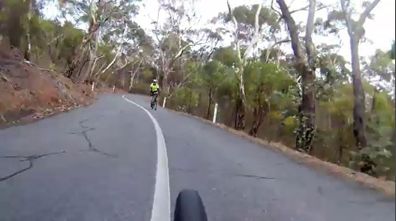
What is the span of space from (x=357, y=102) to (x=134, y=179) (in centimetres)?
516

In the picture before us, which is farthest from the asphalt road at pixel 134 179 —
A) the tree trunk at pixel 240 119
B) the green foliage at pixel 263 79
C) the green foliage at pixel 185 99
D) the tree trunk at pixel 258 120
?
the green foliage at pixel 185 99

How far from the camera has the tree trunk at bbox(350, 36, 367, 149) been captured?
1395 mm

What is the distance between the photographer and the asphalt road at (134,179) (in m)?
3.65

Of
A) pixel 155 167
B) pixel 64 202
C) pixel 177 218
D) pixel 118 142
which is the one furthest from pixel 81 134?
pixel 177 218

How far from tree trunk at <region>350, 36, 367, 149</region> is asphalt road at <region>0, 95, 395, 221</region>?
0.57 feet

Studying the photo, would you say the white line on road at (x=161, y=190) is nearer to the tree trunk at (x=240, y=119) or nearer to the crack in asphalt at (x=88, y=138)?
the crack in asphalt at (x=88, y=138)

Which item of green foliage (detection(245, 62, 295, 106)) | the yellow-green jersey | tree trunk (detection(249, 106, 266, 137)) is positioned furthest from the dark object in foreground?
green foliage (detection(245, 62, 295, 106))

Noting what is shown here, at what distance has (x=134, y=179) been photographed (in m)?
6.45

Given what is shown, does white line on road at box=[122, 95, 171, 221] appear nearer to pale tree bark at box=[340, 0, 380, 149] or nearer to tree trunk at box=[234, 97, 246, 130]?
pale tree bark at box=[340, 0, 380, 149]

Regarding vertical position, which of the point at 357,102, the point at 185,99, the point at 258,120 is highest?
the point at 357,102

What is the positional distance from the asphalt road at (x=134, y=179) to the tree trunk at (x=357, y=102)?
18 centimetres

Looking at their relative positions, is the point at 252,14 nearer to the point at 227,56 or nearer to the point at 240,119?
the point at 240,119

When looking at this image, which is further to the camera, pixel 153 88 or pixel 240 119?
pixel 240 119

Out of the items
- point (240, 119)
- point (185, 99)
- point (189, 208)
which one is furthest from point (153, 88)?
point (185, 99)
